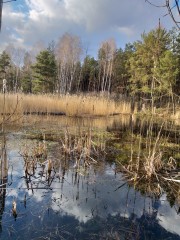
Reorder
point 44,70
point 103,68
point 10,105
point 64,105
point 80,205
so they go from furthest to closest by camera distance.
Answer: point 103,68, point 44,70, point 64,105, point 10,105, point 80,205

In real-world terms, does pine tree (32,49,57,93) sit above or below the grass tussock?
above

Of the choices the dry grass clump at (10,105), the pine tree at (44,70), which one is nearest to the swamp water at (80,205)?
the dry grass clump at (10,105)

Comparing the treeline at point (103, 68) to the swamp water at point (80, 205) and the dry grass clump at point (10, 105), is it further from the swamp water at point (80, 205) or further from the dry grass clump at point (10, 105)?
the swamp water at point (80, 205)

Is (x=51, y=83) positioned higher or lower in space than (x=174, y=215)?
higher

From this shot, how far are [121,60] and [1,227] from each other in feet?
95.3

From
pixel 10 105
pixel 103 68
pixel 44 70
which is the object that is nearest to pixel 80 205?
pixel 10 105

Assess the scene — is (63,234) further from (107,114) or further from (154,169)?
(107,114)

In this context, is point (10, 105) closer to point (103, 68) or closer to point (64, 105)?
point (64, 105)

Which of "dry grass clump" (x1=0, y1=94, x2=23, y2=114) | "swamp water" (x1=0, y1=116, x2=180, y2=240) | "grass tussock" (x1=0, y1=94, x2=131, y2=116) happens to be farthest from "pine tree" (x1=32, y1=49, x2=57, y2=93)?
"swamp water" (x1=0, y1=116, x2=180, y2=240)

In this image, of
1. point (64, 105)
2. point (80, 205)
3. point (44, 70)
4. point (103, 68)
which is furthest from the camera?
point (103, 68)

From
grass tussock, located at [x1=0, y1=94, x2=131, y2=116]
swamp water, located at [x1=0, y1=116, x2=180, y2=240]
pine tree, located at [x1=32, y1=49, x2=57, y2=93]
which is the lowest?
swamp water, located at [x1=0, y1=116, x2=180, y2=240]

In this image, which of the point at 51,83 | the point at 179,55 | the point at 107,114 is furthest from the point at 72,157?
the point at 51,83

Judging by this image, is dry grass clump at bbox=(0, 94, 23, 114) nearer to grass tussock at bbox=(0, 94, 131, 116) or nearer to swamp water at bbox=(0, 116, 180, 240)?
grass tussock at bbox=(0, 94, 131, 116)

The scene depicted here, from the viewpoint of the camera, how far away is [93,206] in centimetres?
293
